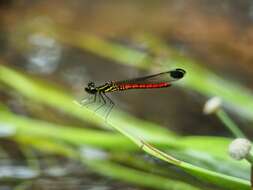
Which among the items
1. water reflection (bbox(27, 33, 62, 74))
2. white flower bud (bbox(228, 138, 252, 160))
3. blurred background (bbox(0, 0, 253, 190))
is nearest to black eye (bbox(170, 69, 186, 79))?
blurred background (bbox(0, 0, 253, 190))

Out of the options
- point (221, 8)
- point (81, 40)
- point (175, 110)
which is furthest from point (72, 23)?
point (175, 110)

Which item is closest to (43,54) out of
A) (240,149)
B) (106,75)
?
(106,75)

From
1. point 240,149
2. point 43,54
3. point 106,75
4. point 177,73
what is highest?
point 43,54

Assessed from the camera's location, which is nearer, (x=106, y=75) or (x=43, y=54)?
(x=106, y=75)

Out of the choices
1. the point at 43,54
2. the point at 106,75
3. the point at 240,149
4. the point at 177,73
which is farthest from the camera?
the point at 43,54

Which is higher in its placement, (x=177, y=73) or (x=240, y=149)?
(x=177, y=73)

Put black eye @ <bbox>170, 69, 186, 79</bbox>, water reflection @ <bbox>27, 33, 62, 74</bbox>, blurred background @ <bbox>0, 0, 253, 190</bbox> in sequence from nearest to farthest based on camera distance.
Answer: black eye @ <bbox>170, 69, 186, 79</bbox> → blurred background @ <bbox>0, 0, 253, 190</bbox> → water reflection @ <bbox>27, 33, 62, 74</bbox>

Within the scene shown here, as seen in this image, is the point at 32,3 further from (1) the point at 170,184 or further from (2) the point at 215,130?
(1) the point at 170,184

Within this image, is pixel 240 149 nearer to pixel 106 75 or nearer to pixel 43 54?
pixel 106 75

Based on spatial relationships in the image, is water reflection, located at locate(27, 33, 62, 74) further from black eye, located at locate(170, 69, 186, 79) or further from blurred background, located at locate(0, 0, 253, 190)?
black eye, located at locate(170, 69, 186, 79)
